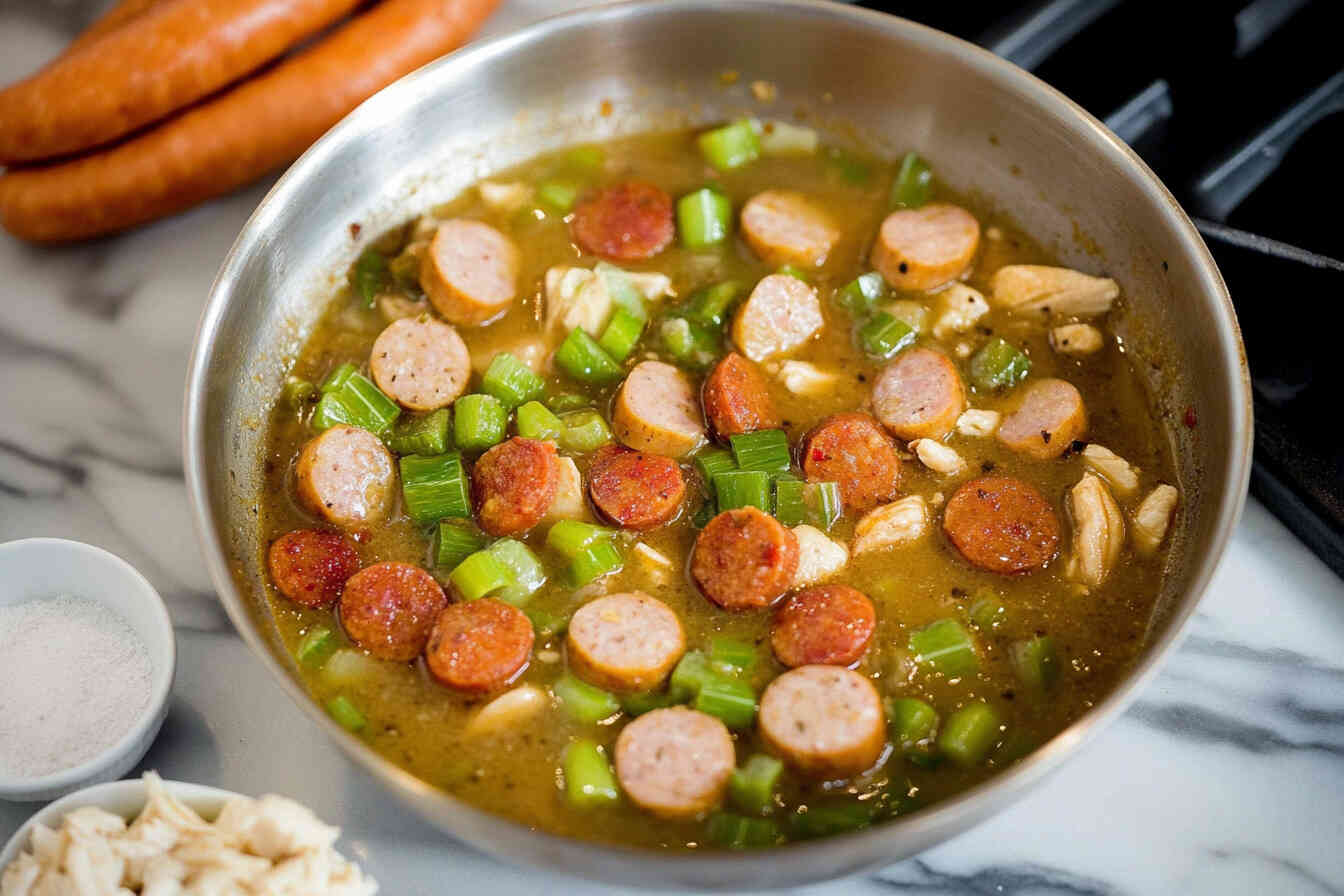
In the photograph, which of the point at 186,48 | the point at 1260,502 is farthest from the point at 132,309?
the point at 1260,502

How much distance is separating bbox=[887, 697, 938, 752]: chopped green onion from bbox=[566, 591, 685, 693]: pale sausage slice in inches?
14.2

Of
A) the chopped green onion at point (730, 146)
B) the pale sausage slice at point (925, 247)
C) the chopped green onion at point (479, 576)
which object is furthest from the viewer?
the chopped green onion at point (730, 146)

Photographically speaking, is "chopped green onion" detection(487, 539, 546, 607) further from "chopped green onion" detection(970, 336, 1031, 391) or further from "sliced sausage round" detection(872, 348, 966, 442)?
"chopped green onion" detection(970, 336, 1031, 391)

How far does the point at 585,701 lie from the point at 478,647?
19 cm

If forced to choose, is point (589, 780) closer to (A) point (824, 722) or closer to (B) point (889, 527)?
(A) point (824, 722)

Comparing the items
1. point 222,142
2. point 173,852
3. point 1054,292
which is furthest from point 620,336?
point 173,852

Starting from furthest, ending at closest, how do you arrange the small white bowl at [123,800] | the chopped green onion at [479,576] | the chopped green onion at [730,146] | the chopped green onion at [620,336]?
1. the chopped green onion at [730,146]
2. the chopped green onion at [620,336]
3. the chopped green onion at [479,576]
4. the small white bowl at [123,800]

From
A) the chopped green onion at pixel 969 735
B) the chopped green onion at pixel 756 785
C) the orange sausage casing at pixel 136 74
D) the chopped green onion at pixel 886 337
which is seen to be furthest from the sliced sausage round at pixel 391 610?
the orange sausage casing at pixel 136 74

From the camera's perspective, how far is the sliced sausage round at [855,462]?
7.84 ft

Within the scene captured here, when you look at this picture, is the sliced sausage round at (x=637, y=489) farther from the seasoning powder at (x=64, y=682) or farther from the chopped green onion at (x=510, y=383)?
the seasoning powder at (x=64, y=682)

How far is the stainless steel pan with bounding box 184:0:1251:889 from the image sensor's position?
2.24 metres

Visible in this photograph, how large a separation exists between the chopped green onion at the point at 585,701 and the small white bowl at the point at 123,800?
52cm

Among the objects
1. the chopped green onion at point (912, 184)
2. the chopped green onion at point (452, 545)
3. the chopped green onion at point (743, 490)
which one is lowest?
the chopped green onion at point (452, 545)

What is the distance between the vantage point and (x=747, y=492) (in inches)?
92.0
